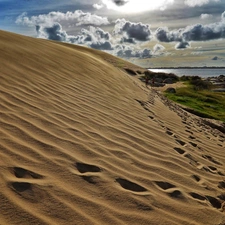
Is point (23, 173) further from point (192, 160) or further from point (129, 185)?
point (192, 160)

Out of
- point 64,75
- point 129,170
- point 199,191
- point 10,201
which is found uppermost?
point 64,75

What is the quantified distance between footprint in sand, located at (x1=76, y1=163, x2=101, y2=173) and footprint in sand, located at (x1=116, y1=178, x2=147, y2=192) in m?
0.26

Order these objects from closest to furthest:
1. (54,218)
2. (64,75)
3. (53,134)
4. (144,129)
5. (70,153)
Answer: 1. (54,218)
2. (70,153)
3. (53,134)
4. (144,129)
5. (64,75)

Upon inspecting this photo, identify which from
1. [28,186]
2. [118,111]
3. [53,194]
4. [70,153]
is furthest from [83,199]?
[118,111]

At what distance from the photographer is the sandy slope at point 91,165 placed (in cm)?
248

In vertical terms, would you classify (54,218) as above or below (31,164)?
below

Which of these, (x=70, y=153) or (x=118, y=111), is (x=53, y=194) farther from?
(x=118, y=111)

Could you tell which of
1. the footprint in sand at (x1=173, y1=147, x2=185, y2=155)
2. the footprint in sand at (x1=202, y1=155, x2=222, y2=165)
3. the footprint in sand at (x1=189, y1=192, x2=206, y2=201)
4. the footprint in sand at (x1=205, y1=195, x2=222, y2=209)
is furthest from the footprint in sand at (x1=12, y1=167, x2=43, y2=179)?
the footprint in sand at (x1=202, y1=155, x2=222, y2=165)

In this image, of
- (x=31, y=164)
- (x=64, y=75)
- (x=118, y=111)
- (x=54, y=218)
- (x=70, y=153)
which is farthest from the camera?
(x=64, y=75)

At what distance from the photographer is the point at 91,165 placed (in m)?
3.22

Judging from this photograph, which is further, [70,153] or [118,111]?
[118,111]

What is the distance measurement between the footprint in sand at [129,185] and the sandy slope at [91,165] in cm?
1

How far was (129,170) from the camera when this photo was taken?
3.40m

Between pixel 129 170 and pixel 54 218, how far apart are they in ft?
4.24
